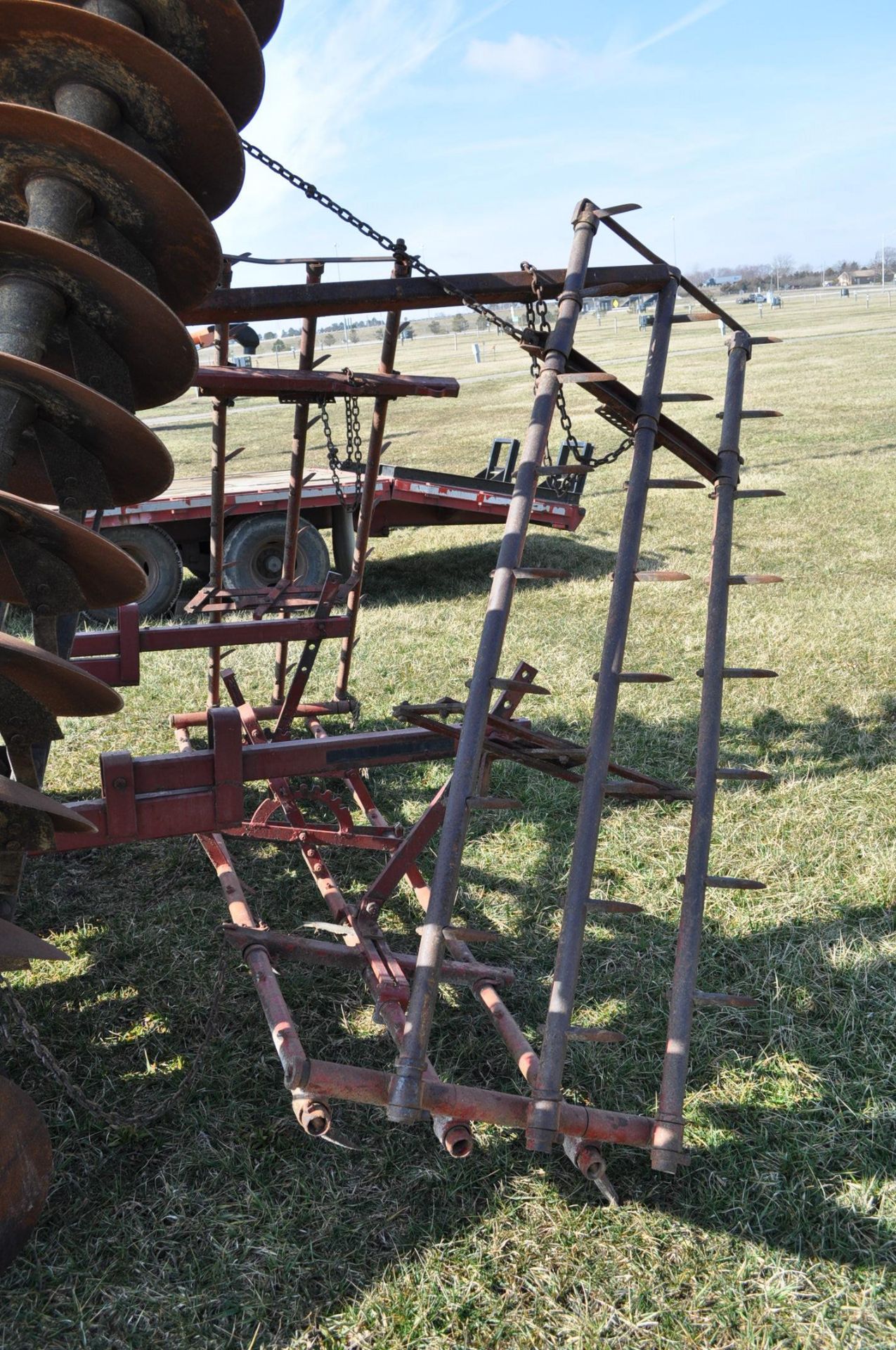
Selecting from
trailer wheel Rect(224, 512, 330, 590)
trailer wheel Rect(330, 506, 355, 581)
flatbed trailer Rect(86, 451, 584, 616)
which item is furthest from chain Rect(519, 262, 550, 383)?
trailer wheel Rect(330, 506, 355, 581)

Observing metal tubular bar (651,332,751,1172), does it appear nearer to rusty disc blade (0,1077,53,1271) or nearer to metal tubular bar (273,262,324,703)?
rusty disc blade (0,1077,53,1271)

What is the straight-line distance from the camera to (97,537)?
1.95m

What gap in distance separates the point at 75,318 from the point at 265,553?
6.08 meters

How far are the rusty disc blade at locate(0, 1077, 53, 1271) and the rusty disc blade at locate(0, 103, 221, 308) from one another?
173 centimetres

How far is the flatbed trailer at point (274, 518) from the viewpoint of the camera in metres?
7.66

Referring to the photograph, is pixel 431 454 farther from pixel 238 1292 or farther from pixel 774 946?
pixel 238 1292

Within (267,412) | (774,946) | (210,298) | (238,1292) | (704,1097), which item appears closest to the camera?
(238,1292)

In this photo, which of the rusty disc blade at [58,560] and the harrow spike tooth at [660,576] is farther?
the harrow spike tooth at [660,576]

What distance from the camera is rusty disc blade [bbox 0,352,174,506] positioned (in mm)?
1906

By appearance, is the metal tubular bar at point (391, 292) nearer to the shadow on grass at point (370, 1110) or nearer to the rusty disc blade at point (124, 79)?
the rusty disc blade at point (124, 79)

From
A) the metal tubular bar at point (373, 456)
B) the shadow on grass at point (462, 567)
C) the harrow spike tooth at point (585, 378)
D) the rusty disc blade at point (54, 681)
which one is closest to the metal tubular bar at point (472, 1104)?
the rusty disc blade at point (54, 681)

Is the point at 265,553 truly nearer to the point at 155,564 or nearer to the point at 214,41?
the point at 155,564

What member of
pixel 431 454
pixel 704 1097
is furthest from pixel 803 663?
pixel 431 454

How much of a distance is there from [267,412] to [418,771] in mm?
22464
